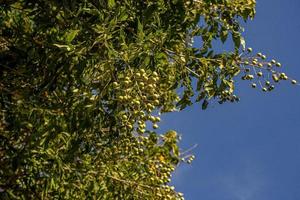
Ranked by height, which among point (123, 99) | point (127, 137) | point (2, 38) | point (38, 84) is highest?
point (2, 38)

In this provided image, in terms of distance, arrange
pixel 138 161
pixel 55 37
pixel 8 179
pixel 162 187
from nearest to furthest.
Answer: pixel 55 37
pixel 162 187
pixel 8 179
pixel 138 161

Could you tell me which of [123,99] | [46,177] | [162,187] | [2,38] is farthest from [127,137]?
[2,38]

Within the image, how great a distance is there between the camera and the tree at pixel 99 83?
4.01m

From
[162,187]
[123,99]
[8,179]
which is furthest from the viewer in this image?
[8,179]

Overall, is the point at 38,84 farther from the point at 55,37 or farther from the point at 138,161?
the point at 138,161

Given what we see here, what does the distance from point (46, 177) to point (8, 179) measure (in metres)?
0.52

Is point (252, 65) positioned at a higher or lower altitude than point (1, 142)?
higher

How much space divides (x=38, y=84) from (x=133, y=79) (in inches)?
69.3

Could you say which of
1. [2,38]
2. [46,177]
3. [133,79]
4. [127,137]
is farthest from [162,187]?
[2,38]

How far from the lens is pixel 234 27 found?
5.57m

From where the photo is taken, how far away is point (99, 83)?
4.15m

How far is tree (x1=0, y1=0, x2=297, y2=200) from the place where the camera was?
13.2 feet

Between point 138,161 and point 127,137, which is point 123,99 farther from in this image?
point 138,161

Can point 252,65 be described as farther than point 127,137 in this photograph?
No
